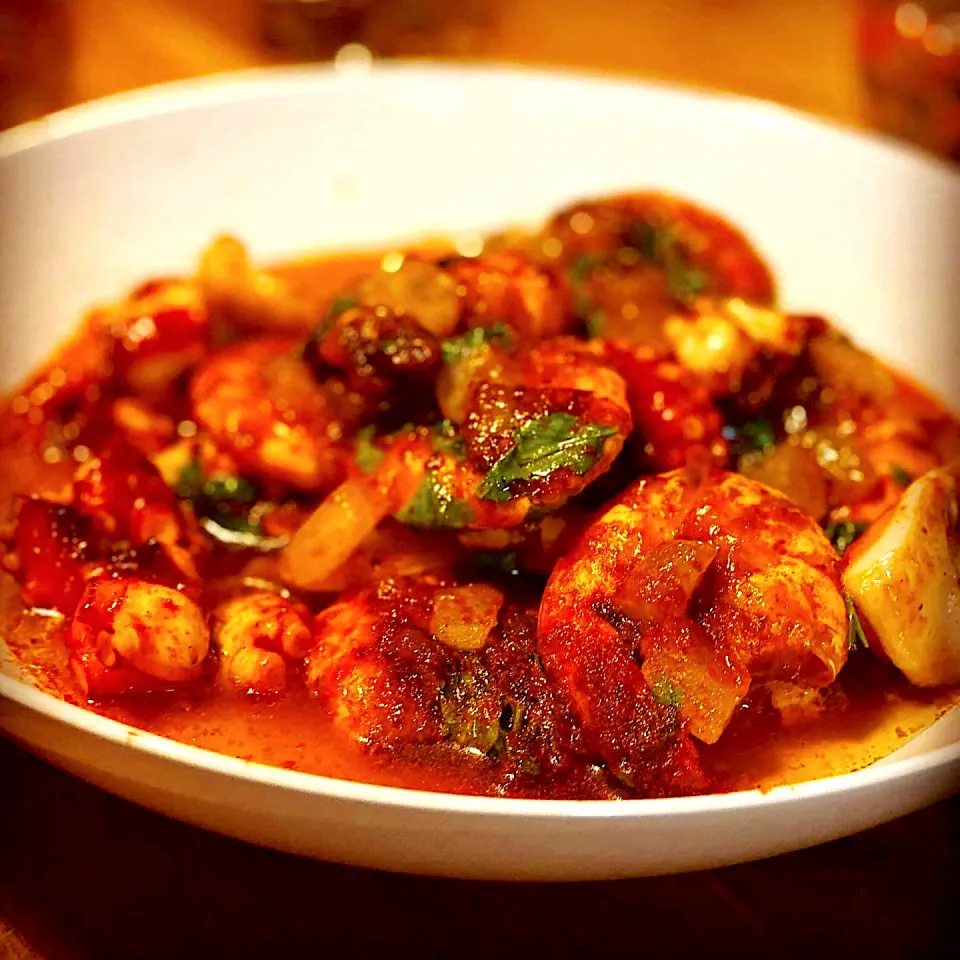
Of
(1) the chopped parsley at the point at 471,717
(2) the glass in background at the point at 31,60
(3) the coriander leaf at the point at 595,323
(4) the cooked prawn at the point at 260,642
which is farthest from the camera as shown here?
(2) the glass in background at the point at 31,60

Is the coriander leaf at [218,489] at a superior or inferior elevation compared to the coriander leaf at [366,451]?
inferior

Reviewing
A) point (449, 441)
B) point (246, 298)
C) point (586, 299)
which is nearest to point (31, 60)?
point (246, 298)

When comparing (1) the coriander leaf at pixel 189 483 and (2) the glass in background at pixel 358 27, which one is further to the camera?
(2) the glass in background at pixel 358 27

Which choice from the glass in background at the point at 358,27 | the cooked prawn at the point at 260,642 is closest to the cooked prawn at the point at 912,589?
the cooked prawn at the point at 260,642

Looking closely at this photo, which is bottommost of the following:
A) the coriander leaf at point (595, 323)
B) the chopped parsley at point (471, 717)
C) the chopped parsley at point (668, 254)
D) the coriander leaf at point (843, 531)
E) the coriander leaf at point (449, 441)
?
the chopped parsley at point (471, 717)

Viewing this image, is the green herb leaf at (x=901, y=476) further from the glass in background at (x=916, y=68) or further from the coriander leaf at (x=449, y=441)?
the glass in background at (x=916, y=68)

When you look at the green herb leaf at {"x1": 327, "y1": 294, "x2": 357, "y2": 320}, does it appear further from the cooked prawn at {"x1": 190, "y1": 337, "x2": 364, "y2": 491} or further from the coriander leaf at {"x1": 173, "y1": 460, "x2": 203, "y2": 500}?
the coriander leaf at {"x1": 173, "y1": 460, "x2": 203, "y2": 500}

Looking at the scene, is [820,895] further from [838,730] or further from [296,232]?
[296,232]
